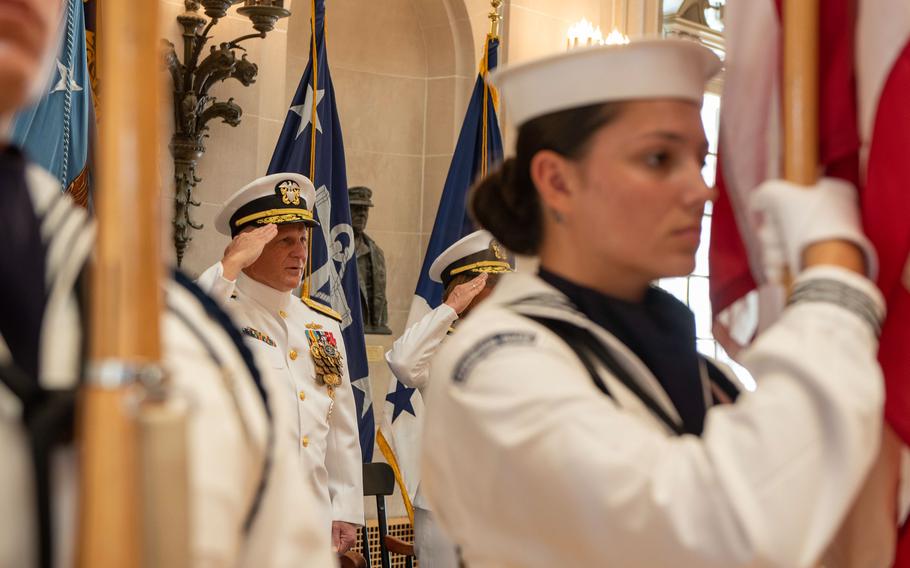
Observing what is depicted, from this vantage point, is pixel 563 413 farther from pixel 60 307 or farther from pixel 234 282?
pixel 234 282

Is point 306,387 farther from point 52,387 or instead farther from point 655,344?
point 52,387

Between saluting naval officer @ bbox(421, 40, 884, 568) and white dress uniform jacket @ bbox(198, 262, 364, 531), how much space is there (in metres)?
2.69

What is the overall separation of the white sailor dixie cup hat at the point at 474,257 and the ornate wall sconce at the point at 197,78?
49.5 inches

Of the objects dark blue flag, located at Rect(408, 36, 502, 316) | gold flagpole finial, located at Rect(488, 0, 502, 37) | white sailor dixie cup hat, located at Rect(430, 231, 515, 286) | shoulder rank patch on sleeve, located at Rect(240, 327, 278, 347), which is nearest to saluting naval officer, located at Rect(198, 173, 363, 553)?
shoulder rank patch on sleeve, located at Rect(240, 327, 278, 347)

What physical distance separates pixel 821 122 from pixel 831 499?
52 cm

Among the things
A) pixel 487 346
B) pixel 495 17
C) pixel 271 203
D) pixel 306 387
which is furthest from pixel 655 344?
pixel 495 17

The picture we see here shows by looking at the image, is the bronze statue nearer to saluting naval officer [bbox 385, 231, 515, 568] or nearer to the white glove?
saluting naval officer [bbox 385, 231, 515, 568]

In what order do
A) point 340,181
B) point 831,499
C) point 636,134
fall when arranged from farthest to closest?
point 340,181 → point 636,134 → point 831,499

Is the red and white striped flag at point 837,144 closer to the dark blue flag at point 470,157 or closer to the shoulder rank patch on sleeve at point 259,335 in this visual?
the shoulder rank patch on sleeve at point 259,335

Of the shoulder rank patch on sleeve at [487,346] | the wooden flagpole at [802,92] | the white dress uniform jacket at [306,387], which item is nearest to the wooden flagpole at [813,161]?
the wooden flagpole at [802,92]

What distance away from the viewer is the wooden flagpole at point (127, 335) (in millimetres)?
768

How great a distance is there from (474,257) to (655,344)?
4493 millimetres

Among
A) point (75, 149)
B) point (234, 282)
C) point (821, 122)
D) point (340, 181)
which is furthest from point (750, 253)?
point (340, 181)

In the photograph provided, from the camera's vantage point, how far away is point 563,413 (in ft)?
→ 4.08
